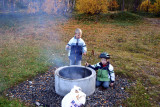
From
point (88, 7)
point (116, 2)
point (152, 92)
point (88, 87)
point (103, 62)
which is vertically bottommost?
point (152, 92)

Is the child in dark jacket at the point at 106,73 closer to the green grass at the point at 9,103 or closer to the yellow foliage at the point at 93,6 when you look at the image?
the green grass at the point at 9,103

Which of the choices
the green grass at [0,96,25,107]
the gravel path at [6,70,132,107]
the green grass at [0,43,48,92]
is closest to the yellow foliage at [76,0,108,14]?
the green grass at [0,43,48,92]

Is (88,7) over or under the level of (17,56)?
over

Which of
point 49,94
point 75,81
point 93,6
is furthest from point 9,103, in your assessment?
point 93,6

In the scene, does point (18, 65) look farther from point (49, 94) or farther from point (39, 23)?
point (39, 23)

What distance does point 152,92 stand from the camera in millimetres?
4332

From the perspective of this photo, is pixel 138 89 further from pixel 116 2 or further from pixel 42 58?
pixel 116 2

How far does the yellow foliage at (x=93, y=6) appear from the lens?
779 inches

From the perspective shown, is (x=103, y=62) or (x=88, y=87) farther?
(x=103, y=62)

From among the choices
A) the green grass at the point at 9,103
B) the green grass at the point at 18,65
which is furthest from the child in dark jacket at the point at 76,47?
the green grass at the point at 9,103

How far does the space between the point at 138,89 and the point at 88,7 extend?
17.5 m

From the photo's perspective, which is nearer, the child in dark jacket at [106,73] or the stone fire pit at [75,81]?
the stone fire pit at [75,81]

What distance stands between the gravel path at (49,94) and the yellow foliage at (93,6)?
16574mm

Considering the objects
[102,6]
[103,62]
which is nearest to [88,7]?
[102,6]
